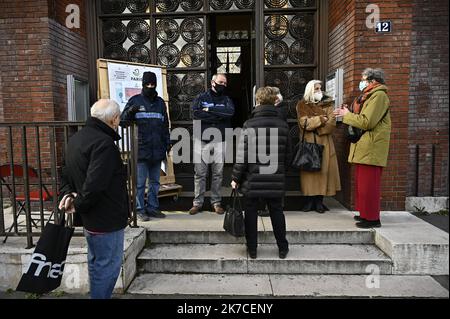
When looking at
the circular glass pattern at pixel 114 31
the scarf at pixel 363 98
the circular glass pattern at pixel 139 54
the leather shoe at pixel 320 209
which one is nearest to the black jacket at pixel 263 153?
the scarf at pixel 363 98

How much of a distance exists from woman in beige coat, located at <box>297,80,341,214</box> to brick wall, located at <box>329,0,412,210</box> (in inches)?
12.4

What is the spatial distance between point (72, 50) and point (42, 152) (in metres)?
1.59

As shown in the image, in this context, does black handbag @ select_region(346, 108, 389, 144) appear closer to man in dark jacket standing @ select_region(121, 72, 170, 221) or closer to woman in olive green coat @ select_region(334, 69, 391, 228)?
woman in olive green coat @ select_region(334, 69, 391, 228)

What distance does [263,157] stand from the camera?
3.77m

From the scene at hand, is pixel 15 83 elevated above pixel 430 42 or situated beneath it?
situated beneath

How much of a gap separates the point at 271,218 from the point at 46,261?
212 cm

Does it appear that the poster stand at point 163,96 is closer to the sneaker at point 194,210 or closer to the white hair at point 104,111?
the sneaker at point 194,210

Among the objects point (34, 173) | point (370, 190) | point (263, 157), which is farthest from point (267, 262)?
point (34, 173)

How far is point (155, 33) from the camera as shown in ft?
19.7

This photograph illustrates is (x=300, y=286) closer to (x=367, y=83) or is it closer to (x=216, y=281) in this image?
(x=216, y=281)

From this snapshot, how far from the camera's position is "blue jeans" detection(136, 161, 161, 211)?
470 centimetres

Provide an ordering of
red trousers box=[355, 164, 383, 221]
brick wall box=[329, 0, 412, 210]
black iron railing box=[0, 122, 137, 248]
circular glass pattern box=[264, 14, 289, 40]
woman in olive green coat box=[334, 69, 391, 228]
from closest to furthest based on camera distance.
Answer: black iron railing box=[0, 122, 137, 248] → woman in olive green coat box=[334, 69, 391, 228] → red trousers box=[355, 164, 383, 221] → brick wall box=[329, 0, 412, 210] → circular glass pattern box=[264, 14, 289, 40]

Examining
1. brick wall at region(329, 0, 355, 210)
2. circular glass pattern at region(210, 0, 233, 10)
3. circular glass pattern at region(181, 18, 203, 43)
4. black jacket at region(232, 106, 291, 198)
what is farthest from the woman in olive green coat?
circular glass pattern at region(181, 18, 203, 43)
